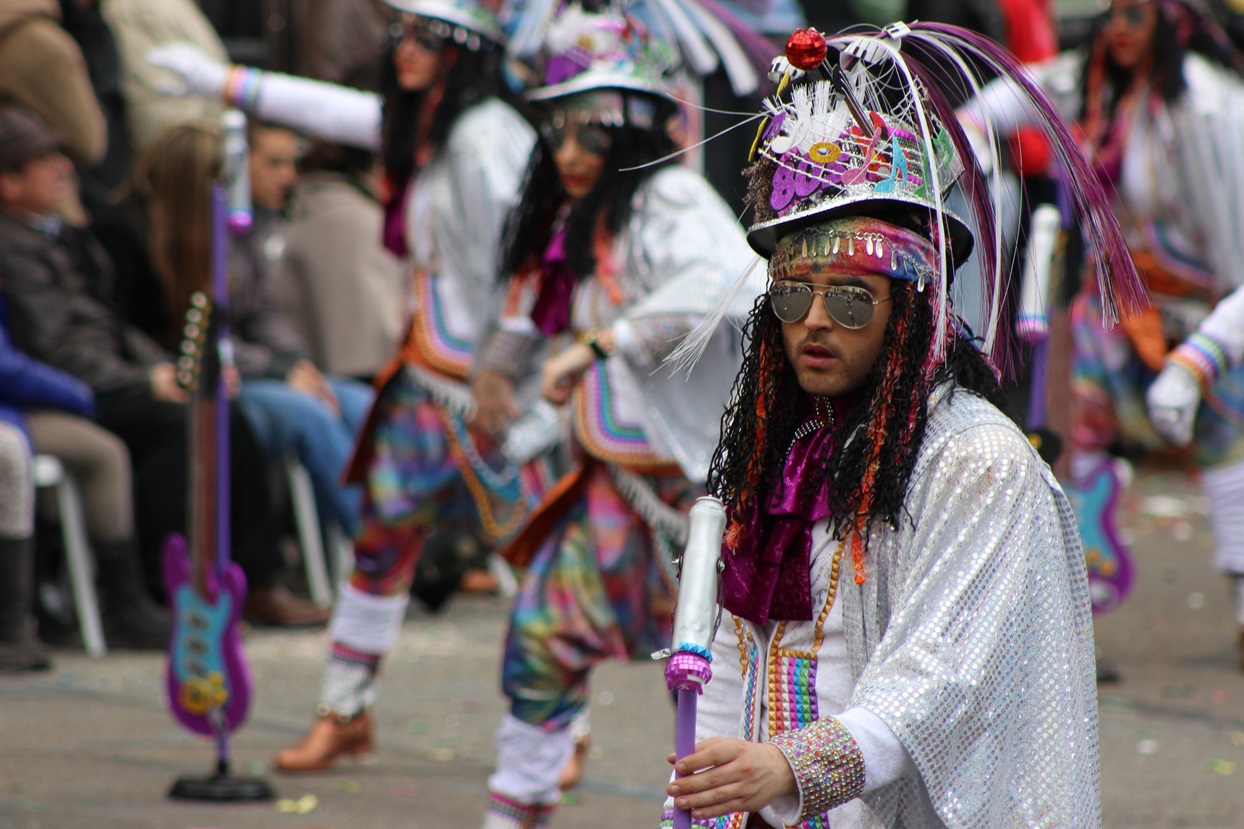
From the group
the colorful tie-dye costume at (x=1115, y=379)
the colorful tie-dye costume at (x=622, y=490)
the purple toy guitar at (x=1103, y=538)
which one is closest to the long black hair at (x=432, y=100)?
the colorful tie-dye costume at (x=622, y=490)

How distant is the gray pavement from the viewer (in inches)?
185

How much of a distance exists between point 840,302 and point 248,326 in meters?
5.36

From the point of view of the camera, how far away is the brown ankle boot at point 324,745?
5.12 meters

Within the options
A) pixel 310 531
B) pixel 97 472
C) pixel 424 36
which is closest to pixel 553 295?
pixel 424 36

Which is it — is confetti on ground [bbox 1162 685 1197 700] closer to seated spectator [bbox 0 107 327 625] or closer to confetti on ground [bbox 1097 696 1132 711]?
confetti on ground [bbox 1097 696 1132 711]

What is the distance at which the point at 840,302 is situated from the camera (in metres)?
2.53

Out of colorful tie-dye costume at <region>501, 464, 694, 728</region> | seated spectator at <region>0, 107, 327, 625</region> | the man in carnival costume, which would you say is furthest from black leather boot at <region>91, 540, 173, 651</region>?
the man in carnival costume

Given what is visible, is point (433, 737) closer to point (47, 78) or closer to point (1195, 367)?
point (1195, 367)

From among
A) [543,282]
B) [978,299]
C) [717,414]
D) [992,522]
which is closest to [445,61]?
[543,282]

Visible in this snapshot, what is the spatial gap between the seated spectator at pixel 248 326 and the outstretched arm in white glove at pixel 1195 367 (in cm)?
328

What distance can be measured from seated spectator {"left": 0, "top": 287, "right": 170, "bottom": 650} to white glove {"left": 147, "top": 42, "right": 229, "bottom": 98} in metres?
1.27

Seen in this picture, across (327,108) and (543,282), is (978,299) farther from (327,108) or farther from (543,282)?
(327,108)

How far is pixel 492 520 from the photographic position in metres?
5.19

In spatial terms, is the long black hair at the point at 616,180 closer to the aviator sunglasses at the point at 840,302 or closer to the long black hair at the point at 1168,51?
the aviator sunglasses at the point at 840,302
